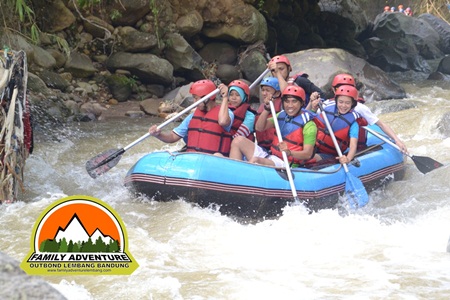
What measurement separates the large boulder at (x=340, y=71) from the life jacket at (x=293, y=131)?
197 inches

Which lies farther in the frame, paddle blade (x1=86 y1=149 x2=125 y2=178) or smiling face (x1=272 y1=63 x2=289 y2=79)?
smiling face (x1=272 y1=63 x2=289 y2=79)

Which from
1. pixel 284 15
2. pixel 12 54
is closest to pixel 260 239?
pixel 12 54

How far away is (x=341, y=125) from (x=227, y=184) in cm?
149

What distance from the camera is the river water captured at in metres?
3.71

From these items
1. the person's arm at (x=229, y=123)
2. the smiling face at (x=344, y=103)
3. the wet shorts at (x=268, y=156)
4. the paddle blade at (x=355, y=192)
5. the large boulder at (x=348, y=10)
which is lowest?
the paddle blade at (x=355, y=192)

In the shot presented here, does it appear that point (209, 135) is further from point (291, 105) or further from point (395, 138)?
point (395, 138)

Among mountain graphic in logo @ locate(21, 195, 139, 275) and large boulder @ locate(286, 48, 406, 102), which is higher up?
large boulder @ locate(286, 48, 406, 102)

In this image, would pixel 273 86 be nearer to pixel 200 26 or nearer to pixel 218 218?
pixel 218 218

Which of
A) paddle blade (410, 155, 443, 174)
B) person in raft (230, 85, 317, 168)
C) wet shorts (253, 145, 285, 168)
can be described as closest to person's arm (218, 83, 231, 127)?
person in raft (230, 85, 317, 168)

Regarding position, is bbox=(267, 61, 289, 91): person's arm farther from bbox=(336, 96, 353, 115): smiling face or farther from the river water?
the river water

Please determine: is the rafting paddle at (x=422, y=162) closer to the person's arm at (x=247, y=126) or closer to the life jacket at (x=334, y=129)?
the life jacket at (x=334, y=129)

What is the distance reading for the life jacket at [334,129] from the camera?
6.16 meters

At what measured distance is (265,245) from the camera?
4.67m

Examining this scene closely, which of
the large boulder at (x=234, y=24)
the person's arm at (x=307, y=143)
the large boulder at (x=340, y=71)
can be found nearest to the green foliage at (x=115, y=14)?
the large boulder at (x=234, y=24)
